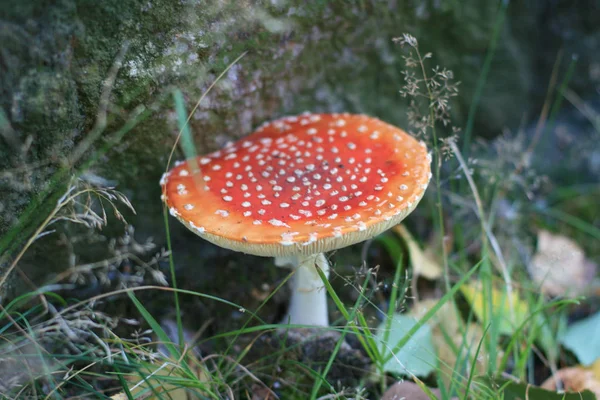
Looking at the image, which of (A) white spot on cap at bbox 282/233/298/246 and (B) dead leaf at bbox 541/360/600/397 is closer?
(A) white spot on cap at bbox 282/233/298/246

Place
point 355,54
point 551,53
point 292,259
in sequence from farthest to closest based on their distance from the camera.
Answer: point 551,53, point 355,54, point 292,259

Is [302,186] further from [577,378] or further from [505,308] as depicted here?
[577,378]

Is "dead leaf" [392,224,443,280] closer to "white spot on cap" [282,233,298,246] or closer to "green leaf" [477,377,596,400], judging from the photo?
"green leaf" [477,377,596,400]

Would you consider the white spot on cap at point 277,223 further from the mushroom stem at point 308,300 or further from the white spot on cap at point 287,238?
the mushroom stem at point 308,300

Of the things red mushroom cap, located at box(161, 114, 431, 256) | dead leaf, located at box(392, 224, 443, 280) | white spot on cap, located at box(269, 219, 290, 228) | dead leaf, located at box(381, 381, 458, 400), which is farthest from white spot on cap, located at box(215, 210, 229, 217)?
dead leaf, located at box(392, 224, 443, 280)

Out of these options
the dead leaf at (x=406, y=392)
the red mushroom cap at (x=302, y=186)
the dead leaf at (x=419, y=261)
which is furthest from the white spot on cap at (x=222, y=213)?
the dead leaf at (x=419, y=261)

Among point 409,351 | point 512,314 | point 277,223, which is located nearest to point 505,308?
point 512,314

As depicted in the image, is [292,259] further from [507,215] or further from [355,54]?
[507,215]

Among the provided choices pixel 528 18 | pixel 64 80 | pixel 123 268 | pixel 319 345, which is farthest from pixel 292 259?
pixel 528 18
